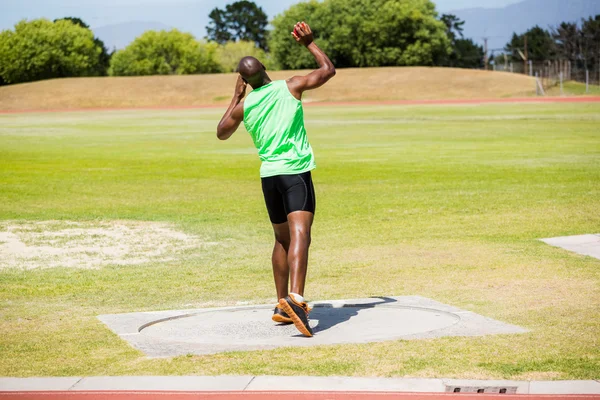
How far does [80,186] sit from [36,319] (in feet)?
42.9

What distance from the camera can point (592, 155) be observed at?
2566cm

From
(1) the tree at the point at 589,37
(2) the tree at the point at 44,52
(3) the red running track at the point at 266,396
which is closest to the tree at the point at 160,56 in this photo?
(2) the tree at the point at 44,52

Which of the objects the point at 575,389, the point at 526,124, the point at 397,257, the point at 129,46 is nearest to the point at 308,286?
the point at 397,257

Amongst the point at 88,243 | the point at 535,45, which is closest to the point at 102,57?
the point at 535,45

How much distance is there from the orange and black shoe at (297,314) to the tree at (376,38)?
11470cm

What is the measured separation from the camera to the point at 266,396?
527 cm

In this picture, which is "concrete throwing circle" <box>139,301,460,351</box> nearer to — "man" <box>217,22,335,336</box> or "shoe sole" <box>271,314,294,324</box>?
"shoe sole" <box>271,314,294,324</box>

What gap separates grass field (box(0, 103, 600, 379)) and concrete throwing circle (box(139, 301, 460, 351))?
0.33 m

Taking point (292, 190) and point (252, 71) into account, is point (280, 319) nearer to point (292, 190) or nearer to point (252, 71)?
point (292, 190)

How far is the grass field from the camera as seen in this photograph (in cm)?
628

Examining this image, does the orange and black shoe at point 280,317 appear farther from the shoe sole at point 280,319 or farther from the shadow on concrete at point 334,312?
the shadow on concrete at point 334,312

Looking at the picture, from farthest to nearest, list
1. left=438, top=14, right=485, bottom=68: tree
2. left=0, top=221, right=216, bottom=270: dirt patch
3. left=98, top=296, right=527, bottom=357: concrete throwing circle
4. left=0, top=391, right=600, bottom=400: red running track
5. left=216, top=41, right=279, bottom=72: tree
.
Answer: left=438, top=14, right=485, bottom=68: tree
left=216, top=41, right=279, bottom=72: tree
left=0, top=221, right=216, bottom=270: dirt patch
left=98, top=296, right=527, bottom=357: concrete throwing circle
left=0, top=391, right=600, bottom=400: red running track

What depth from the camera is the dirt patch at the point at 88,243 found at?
11375 mm

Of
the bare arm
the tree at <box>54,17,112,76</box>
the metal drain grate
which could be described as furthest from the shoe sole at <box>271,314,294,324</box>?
the tree at <box>54,17,112,76</box>
